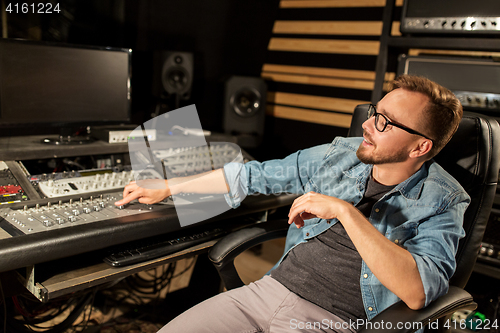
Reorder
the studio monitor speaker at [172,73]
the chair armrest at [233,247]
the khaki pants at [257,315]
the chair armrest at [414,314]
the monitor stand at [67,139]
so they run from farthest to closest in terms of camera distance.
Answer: the studio monitor speaker at [172,73], the monitor stand at [67,139], the chair armrest at [233,247], the khaki pants at [257,315], the chair armrest at [414,314]

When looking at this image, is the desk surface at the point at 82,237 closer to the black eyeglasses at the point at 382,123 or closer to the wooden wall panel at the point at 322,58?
the black eyeglasses at the point at 382,123

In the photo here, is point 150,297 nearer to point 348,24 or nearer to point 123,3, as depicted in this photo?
point 123,3

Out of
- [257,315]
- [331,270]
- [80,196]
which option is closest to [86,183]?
Result: [80,196]

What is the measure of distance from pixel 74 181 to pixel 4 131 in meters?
0.68

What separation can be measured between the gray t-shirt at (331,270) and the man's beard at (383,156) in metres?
0.11

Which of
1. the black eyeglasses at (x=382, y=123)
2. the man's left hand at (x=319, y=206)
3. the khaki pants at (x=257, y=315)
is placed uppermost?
the black eyeglasses at (x=382, y=123)

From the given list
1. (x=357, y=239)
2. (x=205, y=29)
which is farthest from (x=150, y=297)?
(x=205, y=29)

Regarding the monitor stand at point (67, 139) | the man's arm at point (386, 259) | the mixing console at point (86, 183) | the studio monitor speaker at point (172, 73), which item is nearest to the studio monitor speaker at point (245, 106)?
the studio monitor speaker at point (172, 73)

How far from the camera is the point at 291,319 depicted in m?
1.21

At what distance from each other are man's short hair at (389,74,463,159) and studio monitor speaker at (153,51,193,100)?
145 cm

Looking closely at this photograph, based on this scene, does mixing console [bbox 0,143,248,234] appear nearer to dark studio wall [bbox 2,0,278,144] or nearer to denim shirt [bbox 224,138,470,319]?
denim shirt [bbox 224,138,470,319]

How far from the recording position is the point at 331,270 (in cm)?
127

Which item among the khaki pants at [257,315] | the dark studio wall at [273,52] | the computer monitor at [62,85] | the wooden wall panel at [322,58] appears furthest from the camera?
the wooden wall panel at [322,58]

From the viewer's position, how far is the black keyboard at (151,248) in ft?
3.81
